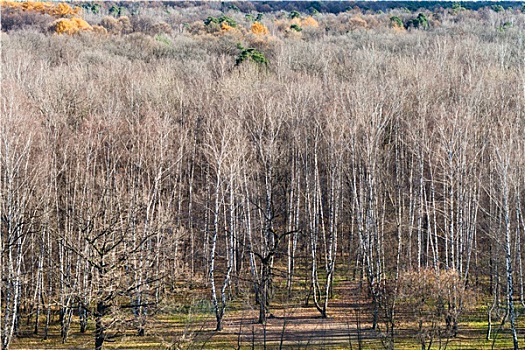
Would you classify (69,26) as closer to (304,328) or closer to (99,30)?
(99,30)

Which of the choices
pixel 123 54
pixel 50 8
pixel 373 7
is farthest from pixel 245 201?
pixel 373 7

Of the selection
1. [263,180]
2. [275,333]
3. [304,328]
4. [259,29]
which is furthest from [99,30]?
[275,333]

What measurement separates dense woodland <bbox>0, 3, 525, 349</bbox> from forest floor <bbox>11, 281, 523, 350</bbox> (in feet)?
1.90

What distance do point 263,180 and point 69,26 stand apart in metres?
50.7

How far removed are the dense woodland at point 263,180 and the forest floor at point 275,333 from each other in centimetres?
58

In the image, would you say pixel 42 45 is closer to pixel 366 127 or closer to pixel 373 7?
pixel 366 127

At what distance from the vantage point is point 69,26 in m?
77.5

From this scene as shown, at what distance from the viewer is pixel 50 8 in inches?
3873

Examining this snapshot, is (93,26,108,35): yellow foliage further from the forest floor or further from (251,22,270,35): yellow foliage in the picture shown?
the forest floor

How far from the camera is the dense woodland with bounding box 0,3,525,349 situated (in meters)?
24.7

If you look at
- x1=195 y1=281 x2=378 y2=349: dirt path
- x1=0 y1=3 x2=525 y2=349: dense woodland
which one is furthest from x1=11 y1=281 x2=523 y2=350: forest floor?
x1=0 y1=3 x2=525 y2=349: dense woodland

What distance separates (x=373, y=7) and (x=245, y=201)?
10709 cm

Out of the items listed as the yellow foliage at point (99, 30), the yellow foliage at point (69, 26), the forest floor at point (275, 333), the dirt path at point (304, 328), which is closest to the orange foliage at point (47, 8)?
the yellow foliage at point (69, 26)

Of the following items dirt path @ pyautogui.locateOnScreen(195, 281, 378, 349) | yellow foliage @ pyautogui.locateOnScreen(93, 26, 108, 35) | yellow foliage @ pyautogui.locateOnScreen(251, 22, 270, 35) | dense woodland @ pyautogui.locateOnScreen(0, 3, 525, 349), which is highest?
yellow foliage @ pyautogui.locateOnScreen(251, 22, 270, 35)
